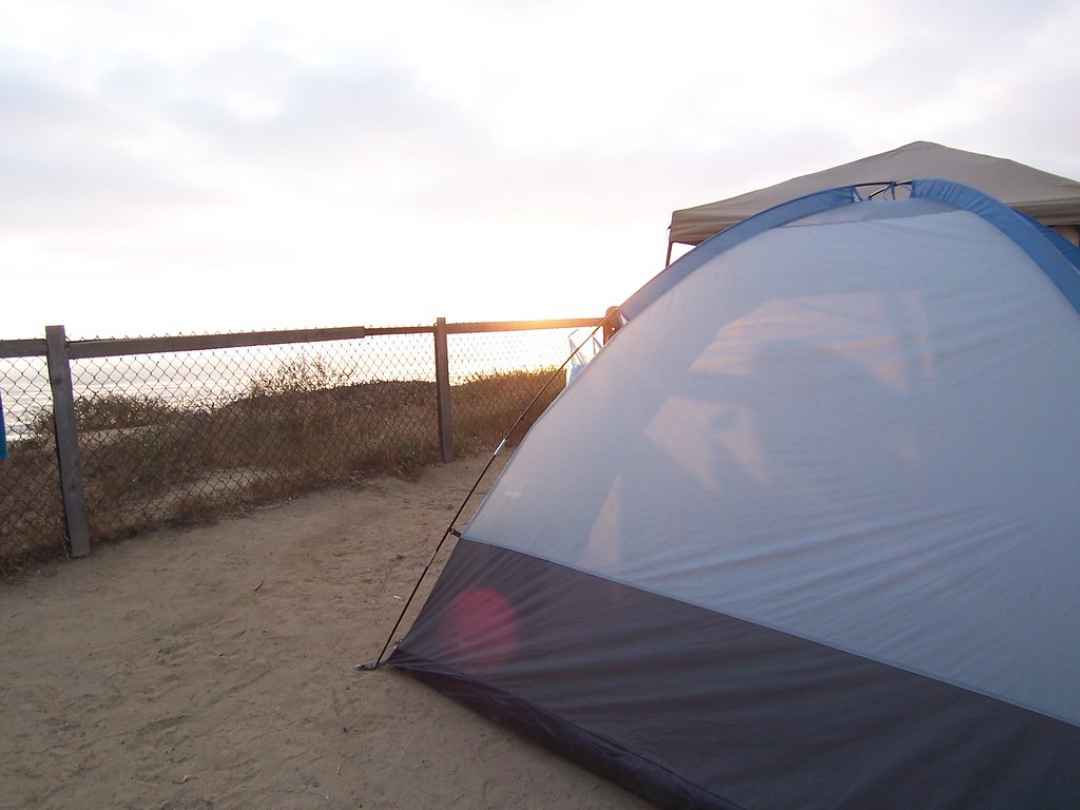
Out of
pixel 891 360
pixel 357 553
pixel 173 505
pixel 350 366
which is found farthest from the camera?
pixel 350 366

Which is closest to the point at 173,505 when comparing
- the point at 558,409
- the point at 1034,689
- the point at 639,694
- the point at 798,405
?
the point at 558,409

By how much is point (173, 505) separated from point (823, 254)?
4121 mm

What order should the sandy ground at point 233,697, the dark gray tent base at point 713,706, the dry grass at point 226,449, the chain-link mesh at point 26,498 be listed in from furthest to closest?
the dry grass at point 226,449 → the chain-link mesh at point 26,498 → the sandy ground at point 233,697 → the dark gray tent base at point 713,706

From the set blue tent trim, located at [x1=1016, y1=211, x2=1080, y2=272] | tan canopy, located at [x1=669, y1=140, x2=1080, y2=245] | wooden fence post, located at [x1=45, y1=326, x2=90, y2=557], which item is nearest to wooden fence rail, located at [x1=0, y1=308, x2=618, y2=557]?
wooden fence post, located at [x1=45, y1=326, x2=90, y2=557]

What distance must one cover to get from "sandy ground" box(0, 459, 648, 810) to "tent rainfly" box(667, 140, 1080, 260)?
3.83 meters

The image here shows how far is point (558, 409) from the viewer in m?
2.89

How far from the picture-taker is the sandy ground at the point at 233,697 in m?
2.24

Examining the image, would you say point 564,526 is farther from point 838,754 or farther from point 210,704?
point 210,704

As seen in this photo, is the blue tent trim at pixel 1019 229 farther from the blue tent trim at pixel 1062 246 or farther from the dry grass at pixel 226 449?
the dry grass at pixel 226 449

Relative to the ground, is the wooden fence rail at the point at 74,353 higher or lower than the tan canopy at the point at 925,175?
lower

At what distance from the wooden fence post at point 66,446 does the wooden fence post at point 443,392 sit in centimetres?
280

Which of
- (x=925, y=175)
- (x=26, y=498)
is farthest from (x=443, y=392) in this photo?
(x=925, y=175)

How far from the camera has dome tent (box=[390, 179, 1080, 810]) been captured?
1782mm

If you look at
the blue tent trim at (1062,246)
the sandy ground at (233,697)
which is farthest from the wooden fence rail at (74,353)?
the blue tent trim at (1062,246)
